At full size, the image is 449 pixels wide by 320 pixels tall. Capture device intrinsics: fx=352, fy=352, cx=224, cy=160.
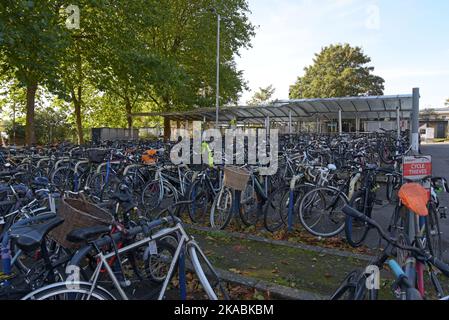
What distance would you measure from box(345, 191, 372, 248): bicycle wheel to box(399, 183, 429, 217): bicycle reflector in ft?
6.14

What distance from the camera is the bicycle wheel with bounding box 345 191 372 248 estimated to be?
14.0ft

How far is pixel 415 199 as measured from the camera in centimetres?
238

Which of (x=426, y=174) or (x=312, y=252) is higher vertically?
(x=426, y=174)

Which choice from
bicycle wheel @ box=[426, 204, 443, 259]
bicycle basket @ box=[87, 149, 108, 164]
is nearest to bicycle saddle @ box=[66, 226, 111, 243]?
bicycle wheel @ box=[426, 204, 443, 259]

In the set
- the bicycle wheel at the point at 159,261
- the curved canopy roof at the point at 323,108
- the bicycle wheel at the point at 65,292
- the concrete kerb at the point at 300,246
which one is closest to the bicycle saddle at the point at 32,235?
the bicycle wheel at the point at 65,292

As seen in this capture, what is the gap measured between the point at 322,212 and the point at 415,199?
248 cm

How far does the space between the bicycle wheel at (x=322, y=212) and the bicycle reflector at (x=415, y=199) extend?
2.25 meters

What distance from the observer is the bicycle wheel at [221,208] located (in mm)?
4996

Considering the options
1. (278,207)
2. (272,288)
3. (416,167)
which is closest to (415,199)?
(416,167)

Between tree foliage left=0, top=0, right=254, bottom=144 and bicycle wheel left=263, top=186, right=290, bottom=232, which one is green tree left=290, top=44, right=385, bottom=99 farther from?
bicycle wheel left=263, top=186, right=290, bottom=232

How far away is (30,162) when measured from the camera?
7492 mm
